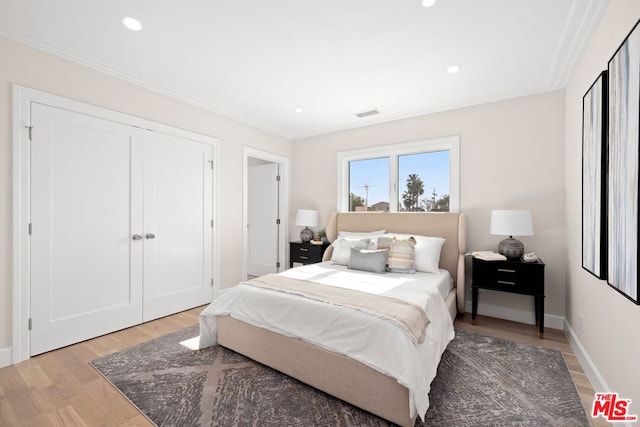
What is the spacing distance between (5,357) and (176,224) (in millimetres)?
1771

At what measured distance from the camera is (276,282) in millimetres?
2617

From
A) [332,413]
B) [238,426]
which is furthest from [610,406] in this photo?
[238,426]

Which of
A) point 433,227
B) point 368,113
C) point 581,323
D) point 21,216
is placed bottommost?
point 581,323

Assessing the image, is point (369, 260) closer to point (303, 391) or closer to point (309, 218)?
point (303, 391)

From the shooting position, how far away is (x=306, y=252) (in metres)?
4.62

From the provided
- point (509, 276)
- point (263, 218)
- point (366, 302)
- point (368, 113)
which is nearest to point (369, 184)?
point (368, 113)

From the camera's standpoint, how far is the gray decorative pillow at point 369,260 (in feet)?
10.3

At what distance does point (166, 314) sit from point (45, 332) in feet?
3.60

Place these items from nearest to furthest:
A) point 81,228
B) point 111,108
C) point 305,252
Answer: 1. point 81,228
2. point 111,108
3. point 305,252

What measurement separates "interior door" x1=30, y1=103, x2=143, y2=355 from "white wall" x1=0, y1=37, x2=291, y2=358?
0.16 m

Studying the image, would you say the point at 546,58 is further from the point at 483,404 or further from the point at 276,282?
the point at 276,282

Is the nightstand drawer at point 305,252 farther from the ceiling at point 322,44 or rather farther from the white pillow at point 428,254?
the ceiling at point 322,44

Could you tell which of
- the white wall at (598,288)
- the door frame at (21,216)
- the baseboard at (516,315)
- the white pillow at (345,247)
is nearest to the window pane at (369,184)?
the white pillow at (345,247)

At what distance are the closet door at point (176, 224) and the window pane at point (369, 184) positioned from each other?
2.17 metres
